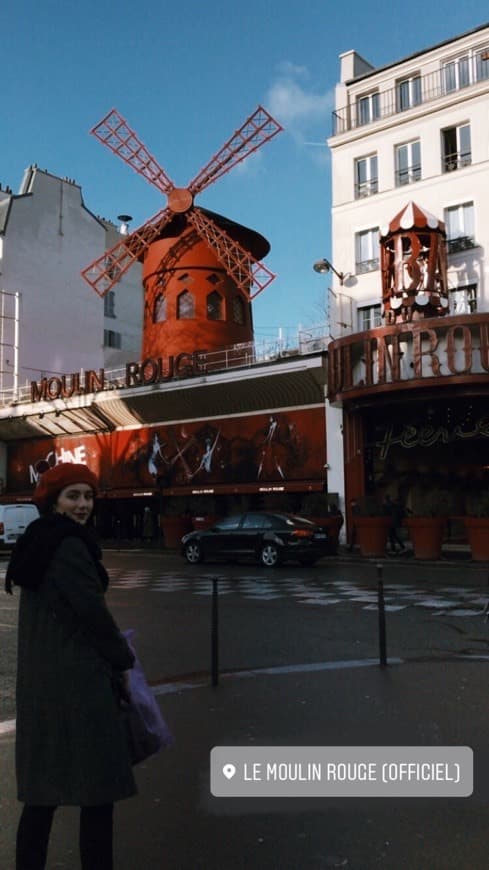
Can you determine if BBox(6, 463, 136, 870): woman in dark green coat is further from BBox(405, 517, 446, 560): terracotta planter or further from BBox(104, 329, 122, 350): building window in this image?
BBox(104, 329, 122, 350): building window

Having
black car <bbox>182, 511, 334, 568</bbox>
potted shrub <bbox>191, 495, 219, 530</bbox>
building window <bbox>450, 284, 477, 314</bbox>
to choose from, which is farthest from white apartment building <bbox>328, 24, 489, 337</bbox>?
black car <bbox>182, 511, 334, 568</bbox>

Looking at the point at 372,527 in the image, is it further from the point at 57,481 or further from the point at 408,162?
the point at 57,481

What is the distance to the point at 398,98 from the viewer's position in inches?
949

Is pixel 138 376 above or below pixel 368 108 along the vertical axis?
below

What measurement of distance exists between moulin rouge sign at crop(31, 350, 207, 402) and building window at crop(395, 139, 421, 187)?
828cm

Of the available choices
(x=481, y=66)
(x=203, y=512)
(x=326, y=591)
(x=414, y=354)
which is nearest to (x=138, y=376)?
(x=203, y=512)

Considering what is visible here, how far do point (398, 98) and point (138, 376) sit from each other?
1208 cm

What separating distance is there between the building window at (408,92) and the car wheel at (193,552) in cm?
1420

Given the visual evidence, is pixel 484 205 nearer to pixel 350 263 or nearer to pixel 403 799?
pixel 350 263

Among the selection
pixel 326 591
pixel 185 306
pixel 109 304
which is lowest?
pixel 326 591

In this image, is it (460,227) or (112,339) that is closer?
(460,227)

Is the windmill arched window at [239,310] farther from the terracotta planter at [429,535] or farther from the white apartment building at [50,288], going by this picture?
the terracotta planter at [429,535]

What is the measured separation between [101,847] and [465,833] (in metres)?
1.48

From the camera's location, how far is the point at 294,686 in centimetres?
581
